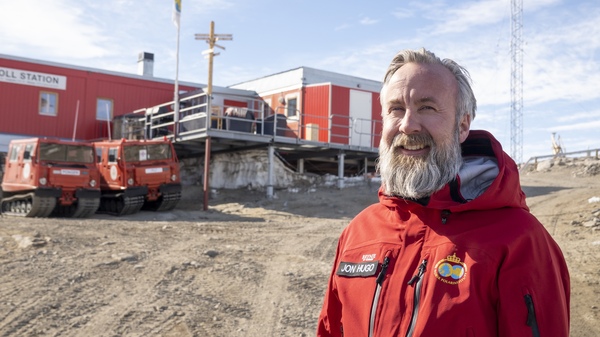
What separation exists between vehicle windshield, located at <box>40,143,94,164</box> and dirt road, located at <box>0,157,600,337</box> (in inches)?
134

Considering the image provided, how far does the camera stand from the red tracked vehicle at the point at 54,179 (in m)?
15.9

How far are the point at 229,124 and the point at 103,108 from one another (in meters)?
8.07

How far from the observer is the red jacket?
6.43 feet

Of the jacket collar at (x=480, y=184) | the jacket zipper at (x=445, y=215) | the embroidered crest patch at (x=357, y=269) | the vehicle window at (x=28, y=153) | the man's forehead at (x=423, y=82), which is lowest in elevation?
the embroidered crest patch at (x=357, y=269)

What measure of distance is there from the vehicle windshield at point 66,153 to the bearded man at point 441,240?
50.5 feet

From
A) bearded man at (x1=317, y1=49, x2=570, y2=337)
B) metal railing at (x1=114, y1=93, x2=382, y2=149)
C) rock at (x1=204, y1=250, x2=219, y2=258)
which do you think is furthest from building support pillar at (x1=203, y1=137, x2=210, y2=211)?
bearded man at (x1=317, y1=49, x2=570, y2=337)

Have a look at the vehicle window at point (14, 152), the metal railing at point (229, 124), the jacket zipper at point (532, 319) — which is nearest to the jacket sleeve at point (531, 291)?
the jacket zipper at point (532, 319)

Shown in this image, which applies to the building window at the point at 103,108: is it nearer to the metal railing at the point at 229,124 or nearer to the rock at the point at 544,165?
the metal railing at the point at 229,124

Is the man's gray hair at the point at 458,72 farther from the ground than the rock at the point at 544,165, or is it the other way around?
the rock at the point at 544,165

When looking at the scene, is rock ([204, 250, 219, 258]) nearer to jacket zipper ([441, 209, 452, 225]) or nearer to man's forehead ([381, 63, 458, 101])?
man's forehead ([381, 63, 458, 101])

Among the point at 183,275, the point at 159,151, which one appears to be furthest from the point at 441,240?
the point at 159,151

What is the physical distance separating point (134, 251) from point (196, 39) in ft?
35.8

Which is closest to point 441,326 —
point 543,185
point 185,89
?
point 543,185

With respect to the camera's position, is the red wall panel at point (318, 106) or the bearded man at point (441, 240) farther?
the red wall panel at point (318, 106)
